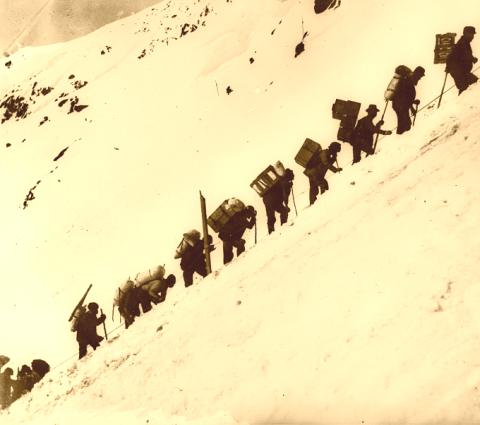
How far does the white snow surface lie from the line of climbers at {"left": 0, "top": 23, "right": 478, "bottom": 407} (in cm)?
49

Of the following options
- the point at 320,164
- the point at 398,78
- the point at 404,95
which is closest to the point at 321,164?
the point at 320,164

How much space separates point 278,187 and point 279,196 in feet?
0.77

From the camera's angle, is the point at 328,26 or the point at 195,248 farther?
the point at 328,26

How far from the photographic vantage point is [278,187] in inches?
493

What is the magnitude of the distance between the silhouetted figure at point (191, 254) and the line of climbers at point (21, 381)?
4.26 metres

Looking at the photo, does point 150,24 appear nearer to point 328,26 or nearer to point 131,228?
point 328,26

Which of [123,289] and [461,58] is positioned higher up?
[461,58]

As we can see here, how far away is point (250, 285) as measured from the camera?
10.4 m

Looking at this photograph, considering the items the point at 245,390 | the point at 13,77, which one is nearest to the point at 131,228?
the point at 245,390

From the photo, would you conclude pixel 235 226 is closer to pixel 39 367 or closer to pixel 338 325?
pixel 338 325

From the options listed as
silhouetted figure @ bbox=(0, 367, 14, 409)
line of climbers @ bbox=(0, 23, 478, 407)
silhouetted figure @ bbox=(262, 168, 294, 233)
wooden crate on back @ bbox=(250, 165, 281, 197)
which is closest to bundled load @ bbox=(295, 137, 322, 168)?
line of climbers @ bbox=(0, 23, 478, 407)

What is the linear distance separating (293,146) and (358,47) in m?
5.76

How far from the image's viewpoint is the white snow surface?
285 inches

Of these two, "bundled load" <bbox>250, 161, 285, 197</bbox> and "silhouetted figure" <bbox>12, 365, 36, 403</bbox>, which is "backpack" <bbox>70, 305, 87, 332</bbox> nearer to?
"silhouetted figure" <bbox>12, 365, 36, 403</bbox>
